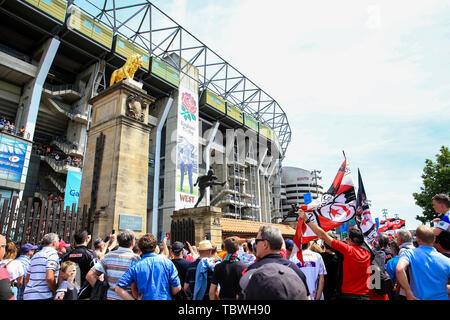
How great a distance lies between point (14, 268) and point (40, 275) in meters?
1.21

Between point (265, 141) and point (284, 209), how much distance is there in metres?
30.4

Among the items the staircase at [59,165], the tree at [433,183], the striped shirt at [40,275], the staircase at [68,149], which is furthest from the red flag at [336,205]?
the staircase at [68,149]

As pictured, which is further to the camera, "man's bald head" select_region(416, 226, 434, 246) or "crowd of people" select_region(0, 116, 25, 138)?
"crowd of people" select_region(0, 116, 25, 138)

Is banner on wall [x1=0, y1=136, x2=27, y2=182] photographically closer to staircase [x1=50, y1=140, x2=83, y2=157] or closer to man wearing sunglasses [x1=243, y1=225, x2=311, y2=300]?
staircase [x1=50, y1=140, x2=83, y2=157]

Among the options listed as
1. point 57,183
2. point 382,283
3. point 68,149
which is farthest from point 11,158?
point 382,283

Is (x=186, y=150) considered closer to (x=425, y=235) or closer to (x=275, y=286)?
(x=425, y=235)

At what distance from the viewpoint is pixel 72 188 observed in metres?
25.5

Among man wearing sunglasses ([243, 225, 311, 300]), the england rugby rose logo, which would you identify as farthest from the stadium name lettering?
man wearing sunglasses ([243, 225, 311, 300])

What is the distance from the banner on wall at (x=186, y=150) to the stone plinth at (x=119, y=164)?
21125 mm

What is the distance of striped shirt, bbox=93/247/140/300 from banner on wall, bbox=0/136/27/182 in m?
23.7

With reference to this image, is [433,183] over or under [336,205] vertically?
over

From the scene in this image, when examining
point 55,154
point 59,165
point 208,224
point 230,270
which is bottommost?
point 230,270

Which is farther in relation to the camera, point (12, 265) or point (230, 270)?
point (12, 265)

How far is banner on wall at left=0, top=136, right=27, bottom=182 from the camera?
70.5 feet
